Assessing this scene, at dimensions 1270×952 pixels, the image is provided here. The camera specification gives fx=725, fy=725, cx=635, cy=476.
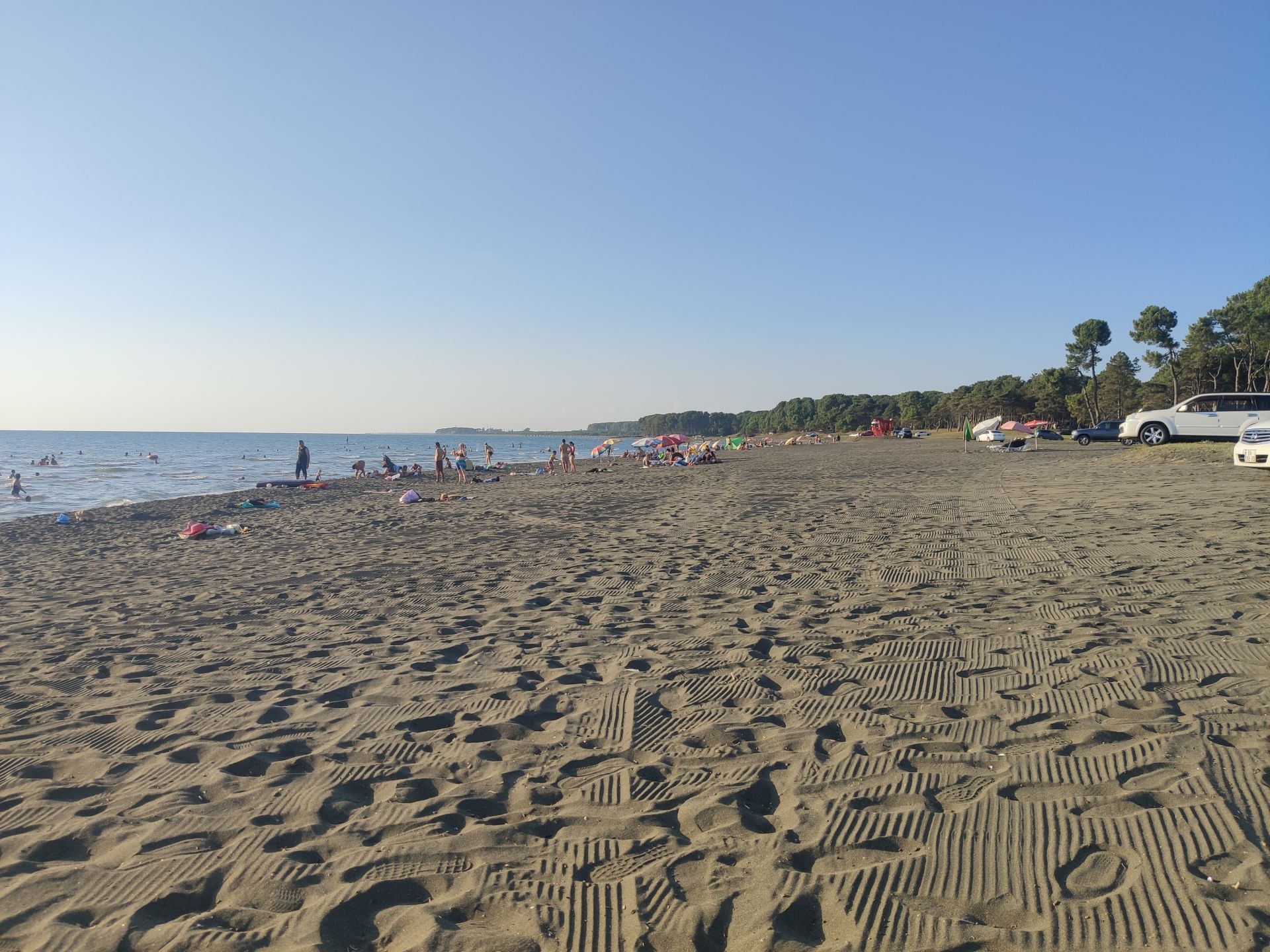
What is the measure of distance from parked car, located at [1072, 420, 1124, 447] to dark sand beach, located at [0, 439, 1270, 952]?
124ft

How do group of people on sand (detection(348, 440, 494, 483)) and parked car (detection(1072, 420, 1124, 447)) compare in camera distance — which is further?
parked car (detection(1072, 420, 1124, 447))

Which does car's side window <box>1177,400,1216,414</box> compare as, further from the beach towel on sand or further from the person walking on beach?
the beach towel on sand

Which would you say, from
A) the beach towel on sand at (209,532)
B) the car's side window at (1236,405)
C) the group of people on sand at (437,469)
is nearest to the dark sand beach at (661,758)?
the beach towel on sand at (209,532)

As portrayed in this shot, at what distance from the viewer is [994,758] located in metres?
3.40

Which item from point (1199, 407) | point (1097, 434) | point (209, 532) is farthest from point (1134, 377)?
point (209, 532)

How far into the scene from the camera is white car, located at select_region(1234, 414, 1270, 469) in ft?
45.9

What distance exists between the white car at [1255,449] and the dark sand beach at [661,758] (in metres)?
7.62

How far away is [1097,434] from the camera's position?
42.3 metres

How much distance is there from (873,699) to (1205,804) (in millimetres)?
1587

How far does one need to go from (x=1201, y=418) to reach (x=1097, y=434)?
80.3ft

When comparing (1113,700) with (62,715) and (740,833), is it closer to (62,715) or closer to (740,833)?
(740,833)

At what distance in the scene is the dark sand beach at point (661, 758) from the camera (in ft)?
8.11

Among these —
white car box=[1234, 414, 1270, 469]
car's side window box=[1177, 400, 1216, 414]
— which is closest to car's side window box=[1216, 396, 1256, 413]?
car's side window box=[1177, 400, 1216, 414]

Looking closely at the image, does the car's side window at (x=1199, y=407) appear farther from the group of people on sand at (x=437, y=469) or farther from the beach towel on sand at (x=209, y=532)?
the beach towel on sand at (x=209, y=532)
